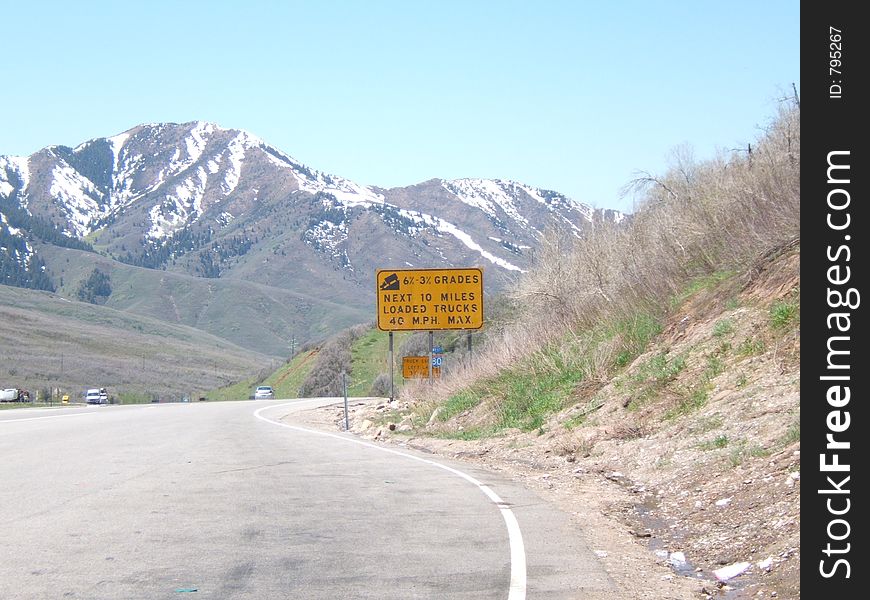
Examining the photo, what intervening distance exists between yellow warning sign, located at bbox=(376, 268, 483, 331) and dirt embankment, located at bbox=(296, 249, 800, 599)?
12.7 metres

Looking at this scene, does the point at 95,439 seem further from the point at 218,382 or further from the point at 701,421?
the point at 218,382

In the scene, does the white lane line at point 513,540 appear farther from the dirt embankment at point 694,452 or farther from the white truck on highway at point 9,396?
the white truck on highway at point 9,396

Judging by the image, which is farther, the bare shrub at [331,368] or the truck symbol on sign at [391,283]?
the bare shrub at [331,368]

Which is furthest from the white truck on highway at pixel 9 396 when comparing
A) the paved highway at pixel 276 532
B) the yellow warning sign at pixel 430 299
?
the paved highway at pixel 276 532

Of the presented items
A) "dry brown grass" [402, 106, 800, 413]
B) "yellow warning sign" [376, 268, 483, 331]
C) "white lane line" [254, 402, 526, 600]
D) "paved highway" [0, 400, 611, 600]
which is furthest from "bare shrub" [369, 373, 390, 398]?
"white lane line" [254, 402, 526, 600]

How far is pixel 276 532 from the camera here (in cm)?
959

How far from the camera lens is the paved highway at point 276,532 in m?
7.56

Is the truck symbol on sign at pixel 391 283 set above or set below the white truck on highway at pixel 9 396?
above

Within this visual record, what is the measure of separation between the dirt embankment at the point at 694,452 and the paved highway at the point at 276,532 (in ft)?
2.37

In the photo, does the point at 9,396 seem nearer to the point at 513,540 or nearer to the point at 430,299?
the point at 430,299
